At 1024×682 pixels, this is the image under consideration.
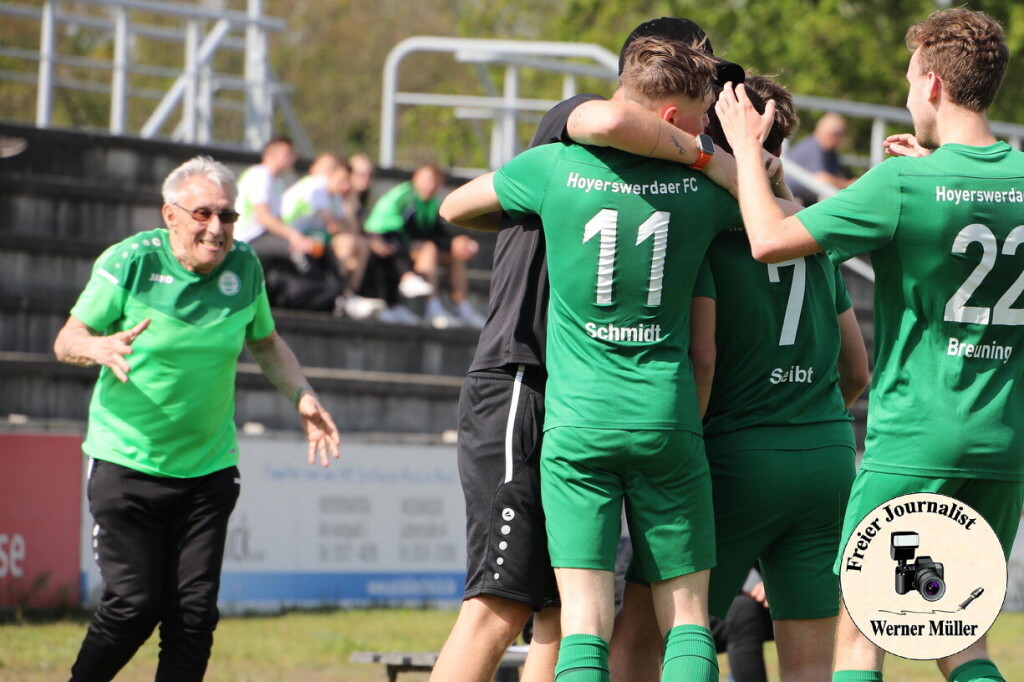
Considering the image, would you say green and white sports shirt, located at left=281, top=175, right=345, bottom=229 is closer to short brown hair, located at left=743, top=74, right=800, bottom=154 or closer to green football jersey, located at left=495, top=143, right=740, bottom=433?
short brown hair, located at left=743, top=74, right=800, bottom=154

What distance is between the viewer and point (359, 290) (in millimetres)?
12977

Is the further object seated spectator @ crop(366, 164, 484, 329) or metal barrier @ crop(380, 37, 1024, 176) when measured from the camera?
metal barrier @ crop(380, 37, 1024, 176)

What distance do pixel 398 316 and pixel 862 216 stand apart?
914 centimetres

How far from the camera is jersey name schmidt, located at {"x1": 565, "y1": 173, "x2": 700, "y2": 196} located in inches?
169

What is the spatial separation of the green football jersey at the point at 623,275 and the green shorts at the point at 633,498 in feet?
0.17

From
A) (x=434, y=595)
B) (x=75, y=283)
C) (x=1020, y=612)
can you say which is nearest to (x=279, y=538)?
(x=434, y=595)

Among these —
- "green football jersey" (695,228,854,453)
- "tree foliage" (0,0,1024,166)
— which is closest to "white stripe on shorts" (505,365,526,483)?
"green football jersey" (695,228,854,453)

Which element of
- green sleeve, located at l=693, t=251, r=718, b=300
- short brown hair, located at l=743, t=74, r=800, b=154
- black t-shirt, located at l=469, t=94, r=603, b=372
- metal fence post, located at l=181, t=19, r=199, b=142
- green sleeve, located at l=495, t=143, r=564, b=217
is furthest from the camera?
metal fence post, located at l=181, t=19, r=199, b=142

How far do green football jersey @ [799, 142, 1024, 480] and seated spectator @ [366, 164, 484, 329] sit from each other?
9.13 m

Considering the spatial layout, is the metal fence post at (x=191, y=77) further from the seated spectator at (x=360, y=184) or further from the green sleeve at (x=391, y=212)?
the green sleeve at (x=391, y=212)

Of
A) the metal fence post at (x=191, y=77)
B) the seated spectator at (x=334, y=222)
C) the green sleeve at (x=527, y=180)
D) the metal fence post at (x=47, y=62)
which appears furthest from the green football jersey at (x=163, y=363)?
the metal fence post at (x=191, y=77)

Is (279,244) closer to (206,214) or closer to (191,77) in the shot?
(191,77)

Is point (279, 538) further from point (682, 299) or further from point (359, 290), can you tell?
point (682, 299)

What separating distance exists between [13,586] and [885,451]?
21.7 ft
